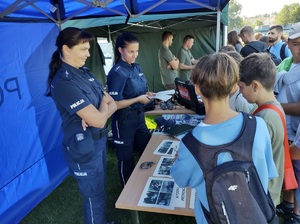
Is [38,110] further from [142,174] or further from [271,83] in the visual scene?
[271,83]

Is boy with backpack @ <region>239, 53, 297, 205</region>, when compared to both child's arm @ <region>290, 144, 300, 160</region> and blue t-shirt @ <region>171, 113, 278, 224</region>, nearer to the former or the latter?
child's arm @ <region>290, 144, 300, 160</region>

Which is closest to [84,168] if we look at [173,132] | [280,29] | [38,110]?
[173,132]

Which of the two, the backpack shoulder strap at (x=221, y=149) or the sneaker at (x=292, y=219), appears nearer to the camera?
the backpack shoulder strap at (x=221, y=149)

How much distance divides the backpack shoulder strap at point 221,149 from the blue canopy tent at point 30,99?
176 centimetres

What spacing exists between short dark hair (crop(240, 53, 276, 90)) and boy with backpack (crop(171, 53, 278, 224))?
43 cm

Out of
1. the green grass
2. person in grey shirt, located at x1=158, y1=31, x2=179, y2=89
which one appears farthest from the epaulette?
person in grey shirt, located at x1=158, y1=31, x2=179, y2=89

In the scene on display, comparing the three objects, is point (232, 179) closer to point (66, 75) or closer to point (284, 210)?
point (66, 75)

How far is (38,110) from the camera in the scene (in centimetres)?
255

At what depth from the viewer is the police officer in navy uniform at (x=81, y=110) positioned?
1.46 metres

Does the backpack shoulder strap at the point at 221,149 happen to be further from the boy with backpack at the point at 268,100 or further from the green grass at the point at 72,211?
the green grass at the point at 72,211

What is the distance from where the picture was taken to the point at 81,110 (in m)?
1.45

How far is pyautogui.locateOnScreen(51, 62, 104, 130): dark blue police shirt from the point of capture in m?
1.43

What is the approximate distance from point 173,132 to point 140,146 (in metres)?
0.37

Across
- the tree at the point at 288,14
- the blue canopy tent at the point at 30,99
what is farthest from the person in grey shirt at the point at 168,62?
the tree at the point at 288,14
